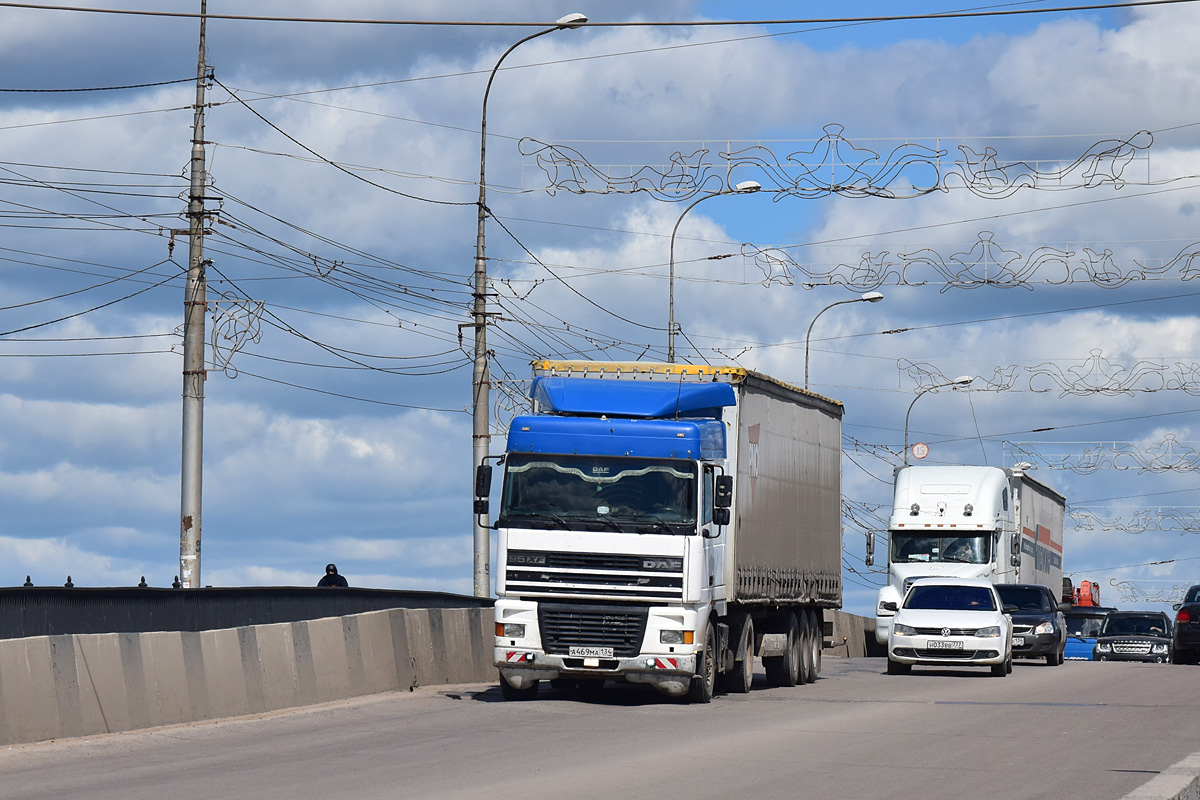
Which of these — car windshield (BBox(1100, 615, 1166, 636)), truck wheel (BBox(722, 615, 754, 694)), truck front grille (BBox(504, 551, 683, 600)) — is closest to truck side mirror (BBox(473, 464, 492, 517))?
truck front grille (BBox(504, 551, 683, 600))

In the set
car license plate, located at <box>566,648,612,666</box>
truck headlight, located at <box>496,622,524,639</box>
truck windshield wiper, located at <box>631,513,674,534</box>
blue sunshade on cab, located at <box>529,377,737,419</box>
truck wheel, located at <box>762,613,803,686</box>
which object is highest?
blue sunshade on cab, located at <box>529,377,737,419</box>

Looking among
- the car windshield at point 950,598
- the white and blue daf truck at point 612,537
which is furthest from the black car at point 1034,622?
the white and blue daf truck at point 612,537

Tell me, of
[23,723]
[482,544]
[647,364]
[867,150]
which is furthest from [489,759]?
[482,544]

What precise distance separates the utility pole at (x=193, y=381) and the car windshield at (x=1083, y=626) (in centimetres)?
2646

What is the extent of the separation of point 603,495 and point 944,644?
10978 millimetres

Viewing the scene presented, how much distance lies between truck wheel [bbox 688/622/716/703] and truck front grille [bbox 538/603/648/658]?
3.21ft

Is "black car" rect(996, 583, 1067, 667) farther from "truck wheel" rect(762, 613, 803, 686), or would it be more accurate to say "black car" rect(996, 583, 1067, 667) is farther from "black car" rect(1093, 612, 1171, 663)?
"truck wheel" rect(762, 613, 803, 686)

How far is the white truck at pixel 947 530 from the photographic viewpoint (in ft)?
121

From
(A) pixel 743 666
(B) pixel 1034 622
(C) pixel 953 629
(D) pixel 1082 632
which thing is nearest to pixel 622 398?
(A) pixel 743 666

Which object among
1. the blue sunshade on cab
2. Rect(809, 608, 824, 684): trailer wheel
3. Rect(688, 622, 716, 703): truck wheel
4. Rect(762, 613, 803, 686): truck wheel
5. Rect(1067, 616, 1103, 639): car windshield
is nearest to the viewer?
Rect(688, 622, 716, 703): truck wheel

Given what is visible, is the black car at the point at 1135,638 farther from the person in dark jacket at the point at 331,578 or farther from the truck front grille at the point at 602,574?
the truck front grille at the point at 602,574

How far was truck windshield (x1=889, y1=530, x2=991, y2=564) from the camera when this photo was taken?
122 feet

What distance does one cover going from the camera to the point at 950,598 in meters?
28.8

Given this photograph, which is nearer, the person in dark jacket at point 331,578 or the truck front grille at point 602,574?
the truck front grille at point 602,574
